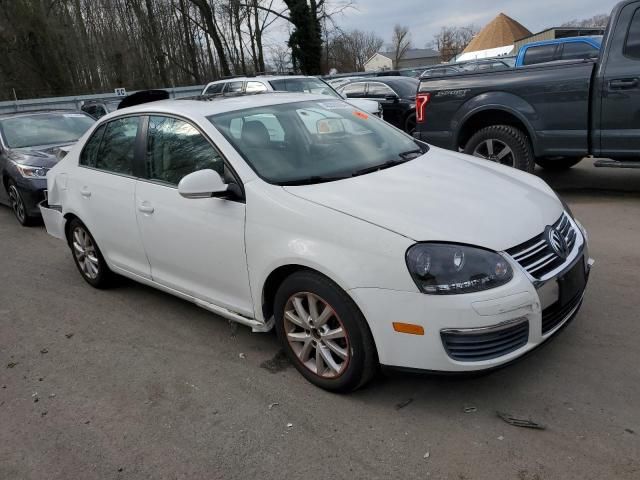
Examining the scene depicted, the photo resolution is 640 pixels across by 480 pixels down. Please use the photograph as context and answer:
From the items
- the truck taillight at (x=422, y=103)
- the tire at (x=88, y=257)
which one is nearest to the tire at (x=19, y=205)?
the tire at (x=88, y=257)

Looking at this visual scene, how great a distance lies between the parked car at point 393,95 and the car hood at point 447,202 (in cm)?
892

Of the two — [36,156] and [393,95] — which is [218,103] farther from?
[393,95]

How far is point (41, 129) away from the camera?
27.8ft

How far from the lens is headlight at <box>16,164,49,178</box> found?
7.43 m

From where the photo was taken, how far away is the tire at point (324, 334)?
2730 millimetres

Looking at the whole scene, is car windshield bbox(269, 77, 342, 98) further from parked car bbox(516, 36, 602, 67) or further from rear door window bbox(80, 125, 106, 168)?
rear door window bbox(80, 125, 106, 168)

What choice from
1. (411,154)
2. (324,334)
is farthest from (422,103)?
(324,334)

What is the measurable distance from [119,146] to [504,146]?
4.57 m

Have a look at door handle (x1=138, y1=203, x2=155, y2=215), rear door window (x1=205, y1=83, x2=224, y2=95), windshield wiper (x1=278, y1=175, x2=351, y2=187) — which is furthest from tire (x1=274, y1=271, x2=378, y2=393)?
rear door window (x1=205, y1=83, x2=224, y2=95)

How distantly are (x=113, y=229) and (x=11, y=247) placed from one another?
3.26 meters

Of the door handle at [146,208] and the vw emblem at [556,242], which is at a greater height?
the door handle at [146,208]

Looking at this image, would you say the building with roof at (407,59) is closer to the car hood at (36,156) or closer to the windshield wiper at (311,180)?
the car hood at (36,156)

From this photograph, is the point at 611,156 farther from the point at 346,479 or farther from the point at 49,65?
the point at 49,65

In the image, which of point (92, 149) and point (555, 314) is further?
Answer: point (92, 149)
